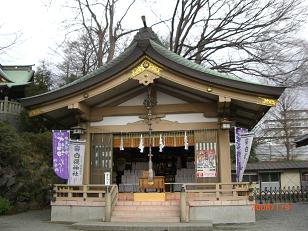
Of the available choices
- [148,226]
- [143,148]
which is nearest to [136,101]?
[143,148]

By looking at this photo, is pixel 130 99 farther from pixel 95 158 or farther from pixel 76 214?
pixel 76 214

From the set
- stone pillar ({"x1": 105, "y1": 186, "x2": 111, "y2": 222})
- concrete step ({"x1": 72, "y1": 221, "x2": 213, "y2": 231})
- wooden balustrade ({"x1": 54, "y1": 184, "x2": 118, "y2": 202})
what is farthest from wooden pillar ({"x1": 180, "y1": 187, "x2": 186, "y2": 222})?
wooden balustrade ({"x1": 54, "y1": 184, "x2": 118, "y2": 202})

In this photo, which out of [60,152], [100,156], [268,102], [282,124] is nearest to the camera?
[268,102]

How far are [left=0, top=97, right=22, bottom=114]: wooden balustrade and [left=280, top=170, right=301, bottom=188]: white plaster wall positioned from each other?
2347cm

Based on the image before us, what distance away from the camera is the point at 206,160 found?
1435 cm

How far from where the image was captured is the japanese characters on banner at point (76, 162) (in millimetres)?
14391

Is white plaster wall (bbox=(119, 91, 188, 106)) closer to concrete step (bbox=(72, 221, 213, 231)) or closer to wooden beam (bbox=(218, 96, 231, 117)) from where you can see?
wooden beam (bbox=(218, 96, 231, 117))

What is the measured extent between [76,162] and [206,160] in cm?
489

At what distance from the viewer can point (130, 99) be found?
1545cm

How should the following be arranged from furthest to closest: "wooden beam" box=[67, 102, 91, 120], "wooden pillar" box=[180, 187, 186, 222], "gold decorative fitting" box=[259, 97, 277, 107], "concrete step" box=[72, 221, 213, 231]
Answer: "wooden beam" box=[67, 102, 91, 120]
"gold decorative fitting" box=[259, 97, 277, 107]
"wooden pillar" box=[180, 187, 186, 222]
"concrete step" box=[72, 221, 213, 231]

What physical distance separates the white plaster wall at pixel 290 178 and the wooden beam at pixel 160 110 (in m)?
22.8

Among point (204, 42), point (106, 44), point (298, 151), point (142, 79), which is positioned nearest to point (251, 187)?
point (142, 79)

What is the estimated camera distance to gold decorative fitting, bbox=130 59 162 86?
546 inches

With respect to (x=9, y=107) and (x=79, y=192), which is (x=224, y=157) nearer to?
(x=79, y=192)
